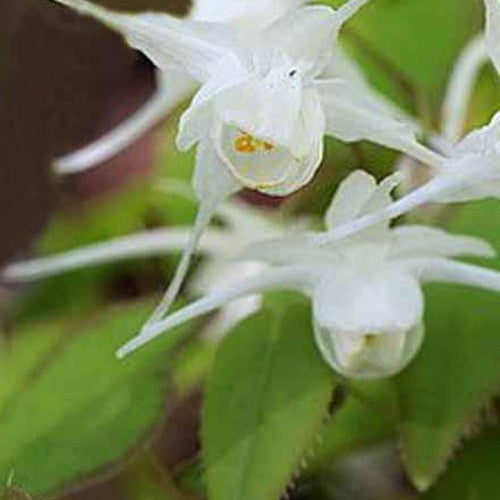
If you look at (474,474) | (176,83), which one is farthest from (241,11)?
(474,474)

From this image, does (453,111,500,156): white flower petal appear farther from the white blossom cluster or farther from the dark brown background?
the dark brown background

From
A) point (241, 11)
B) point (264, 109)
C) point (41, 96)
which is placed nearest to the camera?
point (264, 109)

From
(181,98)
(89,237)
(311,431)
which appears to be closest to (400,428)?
(311,431)

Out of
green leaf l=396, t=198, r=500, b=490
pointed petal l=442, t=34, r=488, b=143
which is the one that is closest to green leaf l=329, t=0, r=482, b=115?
pointed petal l=442, t=34, r=488, b=143

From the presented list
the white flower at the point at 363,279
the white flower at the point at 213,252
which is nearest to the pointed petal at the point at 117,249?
the white flower at the point at 213,252

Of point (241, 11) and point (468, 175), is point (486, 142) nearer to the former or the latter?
point (468, 175)

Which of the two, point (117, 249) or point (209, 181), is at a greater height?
point (209, 181)

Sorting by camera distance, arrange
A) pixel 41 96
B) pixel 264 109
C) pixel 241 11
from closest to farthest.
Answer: pixel 264 109 < pixel 241 11 < pixel 41 96
